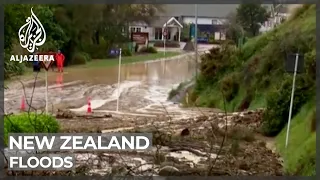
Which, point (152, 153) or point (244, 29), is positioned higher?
point (244, 29)

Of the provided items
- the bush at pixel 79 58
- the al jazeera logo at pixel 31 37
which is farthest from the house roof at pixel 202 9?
the al jazeera logo at pixel 31 37

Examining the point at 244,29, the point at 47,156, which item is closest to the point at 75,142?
the point at 47,156

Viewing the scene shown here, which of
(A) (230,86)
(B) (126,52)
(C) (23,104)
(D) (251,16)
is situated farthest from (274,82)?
(C) (23,104)

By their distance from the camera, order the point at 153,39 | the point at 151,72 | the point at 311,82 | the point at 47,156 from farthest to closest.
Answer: the point at 311,82, the point at 151,72, the point at 153,39, the point at 47,156

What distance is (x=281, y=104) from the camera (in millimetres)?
6082

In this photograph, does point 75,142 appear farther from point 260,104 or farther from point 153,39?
point 260,104

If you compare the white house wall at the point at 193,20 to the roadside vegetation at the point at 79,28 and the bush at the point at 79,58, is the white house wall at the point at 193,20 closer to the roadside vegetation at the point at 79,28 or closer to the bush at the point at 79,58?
the roadside vegetation at the point at 79,28

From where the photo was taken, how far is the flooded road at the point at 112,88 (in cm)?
496

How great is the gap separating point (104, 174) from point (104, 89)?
99 centimetres

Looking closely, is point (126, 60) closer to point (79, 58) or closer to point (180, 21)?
point (79, 58)

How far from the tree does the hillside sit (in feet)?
0.35

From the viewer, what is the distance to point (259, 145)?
540 centimetres

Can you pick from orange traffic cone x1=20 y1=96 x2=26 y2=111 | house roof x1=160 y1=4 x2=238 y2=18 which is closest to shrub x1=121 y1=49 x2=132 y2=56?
house roof x1=160 y1=4 x2=238 y2=18

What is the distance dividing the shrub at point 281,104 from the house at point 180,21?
114 centimetres
